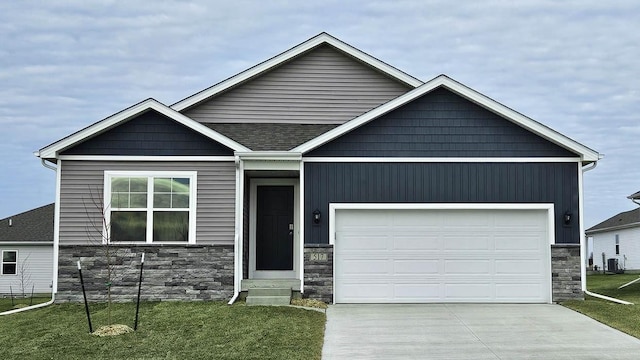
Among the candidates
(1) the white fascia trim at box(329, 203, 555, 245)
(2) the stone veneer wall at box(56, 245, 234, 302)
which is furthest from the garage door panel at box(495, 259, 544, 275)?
(2) the stone veneer wall at box(56, 245, 234, 302)

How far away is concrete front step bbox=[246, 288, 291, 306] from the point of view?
1503 centimetres

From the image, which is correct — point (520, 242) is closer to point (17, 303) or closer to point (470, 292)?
point (470, 292)

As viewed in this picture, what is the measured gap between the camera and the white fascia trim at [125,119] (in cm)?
1552

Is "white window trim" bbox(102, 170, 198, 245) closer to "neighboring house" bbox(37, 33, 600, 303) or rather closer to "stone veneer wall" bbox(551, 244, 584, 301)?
"neighboring house" bbox(37, 33, 600, 303)

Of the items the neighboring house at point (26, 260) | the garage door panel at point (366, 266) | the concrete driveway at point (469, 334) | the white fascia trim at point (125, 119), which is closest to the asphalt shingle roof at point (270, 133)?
the white fascia trim at point (125, 119)

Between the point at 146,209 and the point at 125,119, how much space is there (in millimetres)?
1986

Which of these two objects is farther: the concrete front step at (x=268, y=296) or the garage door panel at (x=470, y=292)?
the garage door panel at (x=470, y=292)

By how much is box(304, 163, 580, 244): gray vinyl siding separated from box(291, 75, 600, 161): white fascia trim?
0.45 m

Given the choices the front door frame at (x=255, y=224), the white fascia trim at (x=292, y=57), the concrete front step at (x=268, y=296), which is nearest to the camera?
the concrete front step at (x=268, y=296)

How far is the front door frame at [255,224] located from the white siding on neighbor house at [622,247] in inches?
938

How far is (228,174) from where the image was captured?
1584 centimetres

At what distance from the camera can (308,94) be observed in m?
19.0

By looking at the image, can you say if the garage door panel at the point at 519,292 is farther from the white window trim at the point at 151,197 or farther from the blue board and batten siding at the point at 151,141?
the white window trim at the point at 151,197

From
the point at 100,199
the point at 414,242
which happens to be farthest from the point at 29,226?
the point at 414,242
